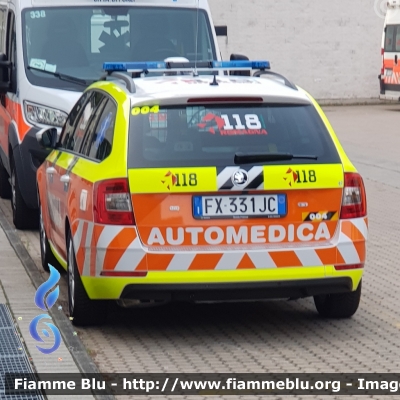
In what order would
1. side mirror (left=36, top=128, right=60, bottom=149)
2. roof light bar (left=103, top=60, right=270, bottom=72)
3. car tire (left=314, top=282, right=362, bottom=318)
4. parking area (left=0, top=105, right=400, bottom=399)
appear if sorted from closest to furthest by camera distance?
parking area (left=0, top=105, right=400, bottom=399) → car tire (left=314, top=282, right=362, bottom=318) → roof light bar (left=103, top=60, right=270, bottom=72) → side mirror (left=36, top=128, right=60, bottom=149)

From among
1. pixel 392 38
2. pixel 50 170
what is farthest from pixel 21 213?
pixel 392 38

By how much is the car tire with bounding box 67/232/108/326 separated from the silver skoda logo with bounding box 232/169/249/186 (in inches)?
47.7

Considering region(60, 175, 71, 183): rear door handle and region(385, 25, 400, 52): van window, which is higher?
region(60, 175, 71, 183): rear door handle

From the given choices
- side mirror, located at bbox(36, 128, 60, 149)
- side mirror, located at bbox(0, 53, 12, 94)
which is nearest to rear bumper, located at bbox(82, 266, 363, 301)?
side mirror, located at bbox(36, 128, 60, 149)

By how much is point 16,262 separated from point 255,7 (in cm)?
2385

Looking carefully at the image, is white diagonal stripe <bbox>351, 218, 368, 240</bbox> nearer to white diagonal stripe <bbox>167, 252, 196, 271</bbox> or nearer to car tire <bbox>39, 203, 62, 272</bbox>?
white diagonal stripe <bbox>167, 252, 196, 271</bbox>

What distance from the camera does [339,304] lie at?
7.71 m

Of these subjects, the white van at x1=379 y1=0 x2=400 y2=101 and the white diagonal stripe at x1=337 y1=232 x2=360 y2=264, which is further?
the white van at x1=379 y1=0 x2=400 y2=101

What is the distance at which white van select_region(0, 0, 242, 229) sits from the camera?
459 inches

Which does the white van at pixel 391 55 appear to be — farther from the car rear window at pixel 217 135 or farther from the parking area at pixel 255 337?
the car rear window at pixel 217 135

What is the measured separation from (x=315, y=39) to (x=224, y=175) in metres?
27.0

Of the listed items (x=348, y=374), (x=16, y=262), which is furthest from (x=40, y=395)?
(x=16, y=262)

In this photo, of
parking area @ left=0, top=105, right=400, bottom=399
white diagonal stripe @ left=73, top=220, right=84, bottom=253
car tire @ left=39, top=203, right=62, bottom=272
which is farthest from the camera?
car tire @ left=39, top=203, right=62, bottom=272

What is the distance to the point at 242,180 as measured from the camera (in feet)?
22.6
